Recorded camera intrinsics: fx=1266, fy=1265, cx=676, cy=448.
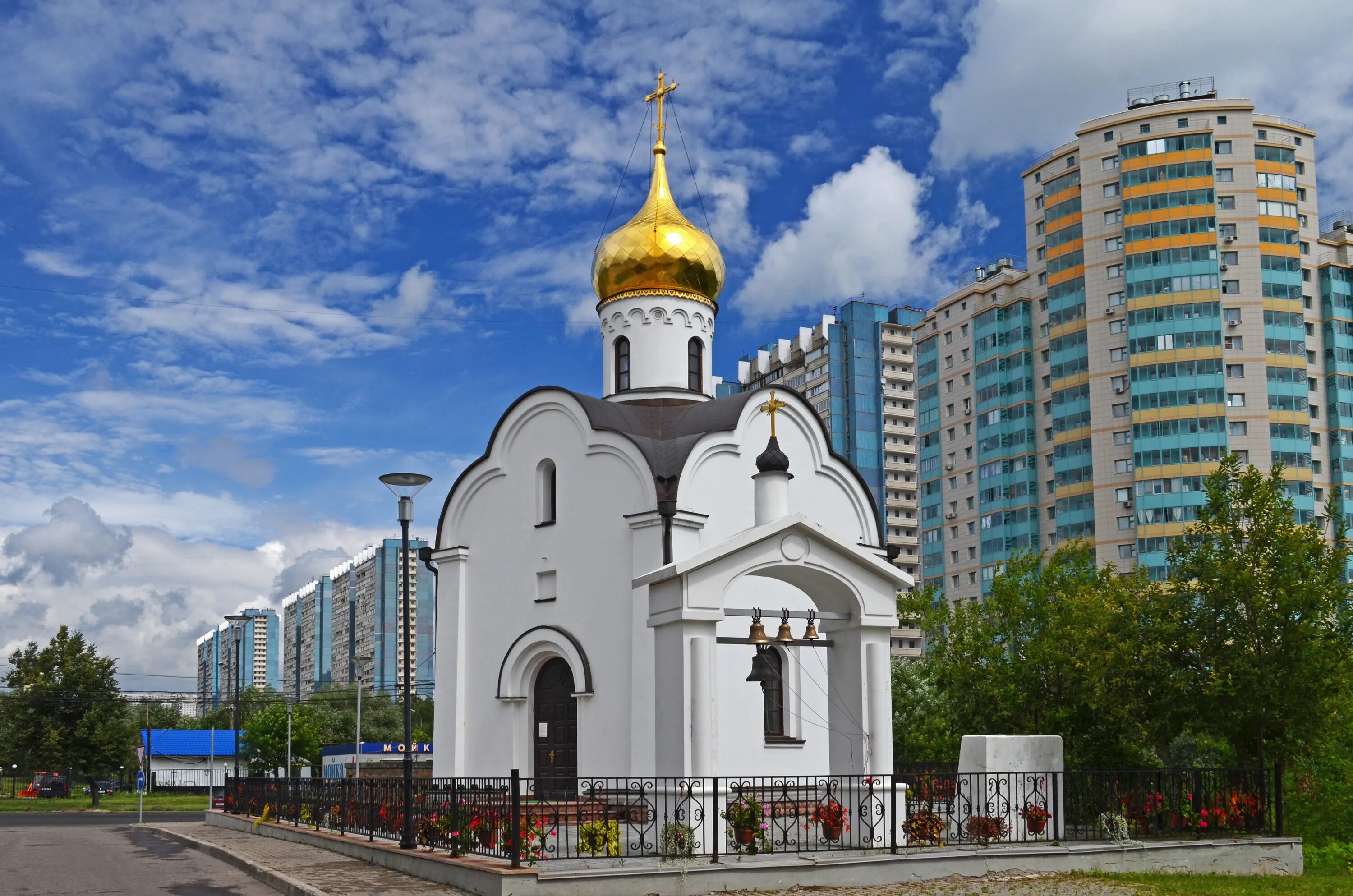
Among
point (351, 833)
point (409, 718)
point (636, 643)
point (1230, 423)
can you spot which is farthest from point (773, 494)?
point (1230, 423)

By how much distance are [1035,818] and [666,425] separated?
886cm

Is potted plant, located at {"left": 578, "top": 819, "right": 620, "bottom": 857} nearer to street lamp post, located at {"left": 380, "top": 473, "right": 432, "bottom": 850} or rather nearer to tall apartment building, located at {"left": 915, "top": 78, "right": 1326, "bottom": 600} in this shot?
street lamp post, located at {"left": 380, "top": 473, "right": 432, "bottom": 850}

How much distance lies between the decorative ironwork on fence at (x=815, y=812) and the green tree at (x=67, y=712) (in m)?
26.1

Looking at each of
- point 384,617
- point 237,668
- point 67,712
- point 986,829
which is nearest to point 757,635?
point 986,829

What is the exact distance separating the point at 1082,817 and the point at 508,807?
7.03 metres

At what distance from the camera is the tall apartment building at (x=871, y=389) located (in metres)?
80.4

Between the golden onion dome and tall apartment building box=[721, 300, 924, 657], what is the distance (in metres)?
54.1

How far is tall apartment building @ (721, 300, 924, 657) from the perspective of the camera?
264 feet

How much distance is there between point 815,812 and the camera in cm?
1345

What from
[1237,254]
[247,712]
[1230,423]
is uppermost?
[1237,254]

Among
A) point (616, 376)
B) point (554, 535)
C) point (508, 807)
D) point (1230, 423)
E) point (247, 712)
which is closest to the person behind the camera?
point (508, 807)

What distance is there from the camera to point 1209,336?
173ft

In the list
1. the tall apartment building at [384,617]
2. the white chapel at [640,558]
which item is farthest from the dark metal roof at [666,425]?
the tall apartment building at [384,617]

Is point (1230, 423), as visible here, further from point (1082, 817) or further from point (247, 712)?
point (247, 712)
